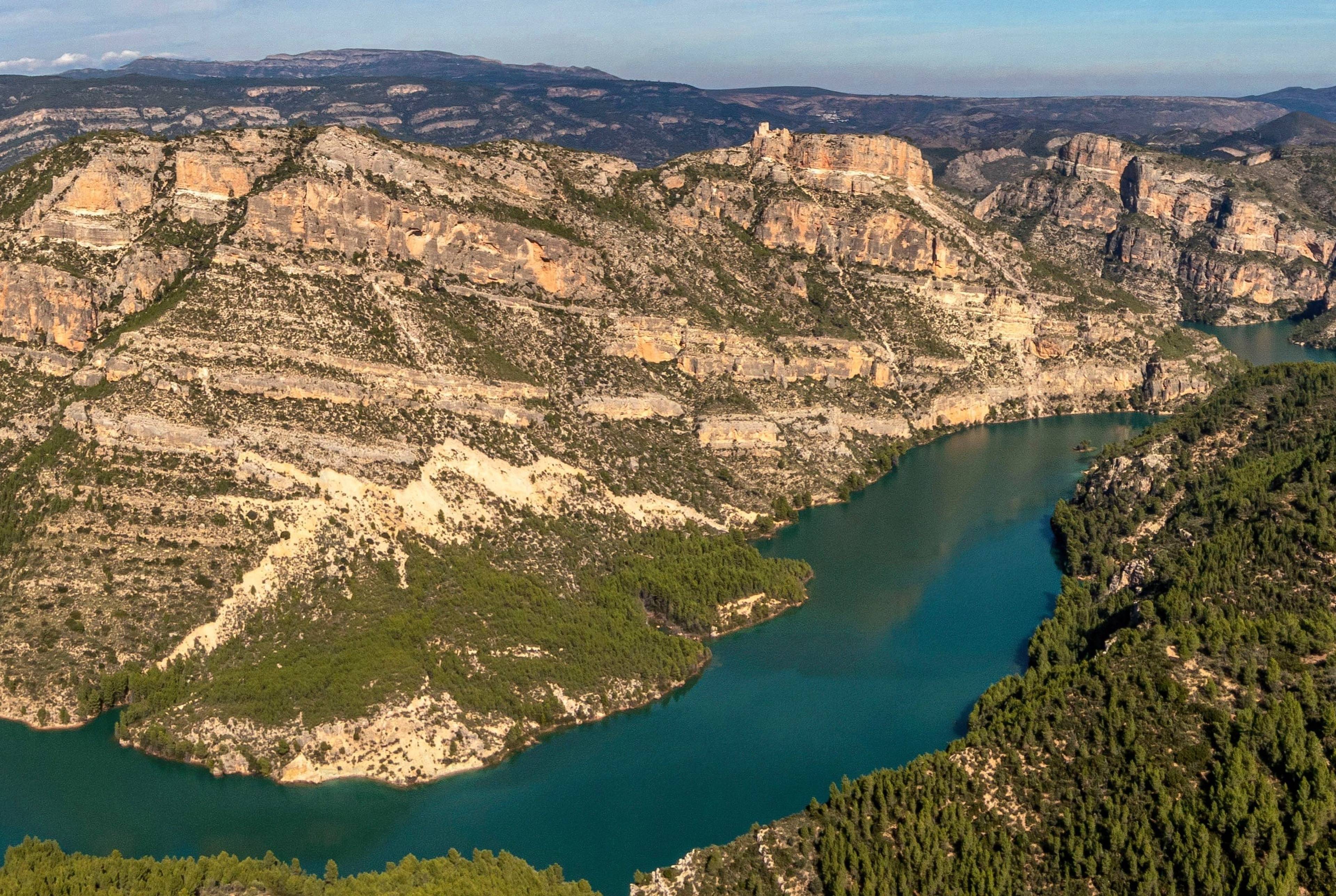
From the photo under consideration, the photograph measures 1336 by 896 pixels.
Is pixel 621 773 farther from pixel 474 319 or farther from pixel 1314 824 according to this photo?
pixel 474 319

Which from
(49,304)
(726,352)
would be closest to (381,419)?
(49,304)

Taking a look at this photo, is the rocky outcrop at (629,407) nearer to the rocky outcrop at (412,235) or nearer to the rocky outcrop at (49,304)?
the rocky outcrop at (412,235)

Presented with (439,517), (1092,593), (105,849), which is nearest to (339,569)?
(439,517)

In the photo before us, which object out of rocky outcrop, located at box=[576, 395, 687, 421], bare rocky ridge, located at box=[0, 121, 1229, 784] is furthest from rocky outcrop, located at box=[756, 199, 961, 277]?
rocky outcrop, located at box=[576, 395, 687, 421]

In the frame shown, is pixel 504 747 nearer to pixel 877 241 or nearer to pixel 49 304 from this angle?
pixel 49 304

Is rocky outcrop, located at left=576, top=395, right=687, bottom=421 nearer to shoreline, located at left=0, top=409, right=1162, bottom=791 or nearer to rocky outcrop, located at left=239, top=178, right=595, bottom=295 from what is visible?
rocky outcrop, located at left=239, top=178, right=595, bottom=295
